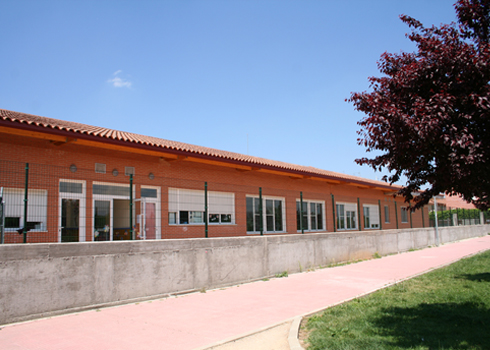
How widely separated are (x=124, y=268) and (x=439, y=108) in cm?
667

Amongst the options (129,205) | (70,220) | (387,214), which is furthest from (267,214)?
(387,214)

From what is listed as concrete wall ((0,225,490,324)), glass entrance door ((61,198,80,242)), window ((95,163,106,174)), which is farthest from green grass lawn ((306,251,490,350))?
window ((95,163,106,174))

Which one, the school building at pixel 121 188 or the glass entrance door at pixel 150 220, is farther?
the glass entrance door at pixel 150 220

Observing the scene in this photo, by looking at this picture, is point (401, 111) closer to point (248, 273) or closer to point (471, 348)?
point (471, 348)

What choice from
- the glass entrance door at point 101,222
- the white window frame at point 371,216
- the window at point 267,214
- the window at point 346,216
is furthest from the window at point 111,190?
the white window frame at point 371,216

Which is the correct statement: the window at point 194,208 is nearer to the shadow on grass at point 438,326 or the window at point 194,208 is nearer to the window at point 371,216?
the shadow on grass at point 438,326

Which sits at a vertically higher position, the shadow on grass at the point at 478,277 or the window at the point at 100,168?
the window at the point at 100,168

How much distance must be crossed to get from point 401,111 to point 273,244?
7.76 metres

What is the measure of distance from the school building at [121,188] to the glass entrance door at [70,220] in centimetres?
3

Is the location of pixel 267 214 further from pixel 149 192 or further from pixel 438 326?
pixel 438 326

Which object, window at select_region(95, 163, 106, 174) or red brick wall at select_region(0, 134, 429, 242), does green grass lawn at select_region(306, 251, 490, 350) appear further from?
window at select_region(95, 163, 106, 174)

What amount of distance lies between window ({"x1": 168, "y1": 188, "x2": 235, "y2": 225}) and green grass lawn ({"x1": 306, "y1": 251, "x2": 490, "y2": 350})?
23.8ft

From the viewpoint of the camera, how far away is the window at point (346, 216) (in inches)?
934

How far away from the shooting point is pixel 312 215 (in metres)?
21.7
